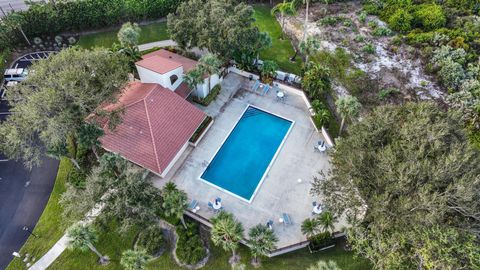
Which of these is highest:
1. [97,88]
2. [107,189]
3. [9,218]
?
[97,88]

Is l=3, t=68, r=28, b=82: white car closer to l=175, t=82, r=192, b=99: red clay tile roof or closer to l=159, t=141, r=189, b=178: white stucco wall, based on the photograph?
l=175, t=82, r=192, b=99: red clay tile roof

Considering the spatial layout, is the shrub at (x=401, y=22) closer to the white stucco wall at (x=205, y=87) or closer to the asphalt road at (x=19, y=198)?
the white stucco wall at (x=205, y=87)

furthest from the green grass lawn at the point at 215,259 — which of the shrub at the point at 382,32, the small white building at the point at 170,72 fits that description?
the shrub at the point at 382,32

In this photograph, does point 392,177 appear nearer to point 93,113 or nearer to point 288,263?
point 288,263

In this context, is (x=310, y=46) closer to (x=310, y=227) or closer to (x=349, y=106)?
(x=349, y=106)

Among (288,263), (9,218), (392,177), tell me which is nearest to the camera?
(392,177)

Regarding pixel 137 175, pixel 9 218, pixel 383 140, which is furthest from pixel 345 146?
pixel 9 218
